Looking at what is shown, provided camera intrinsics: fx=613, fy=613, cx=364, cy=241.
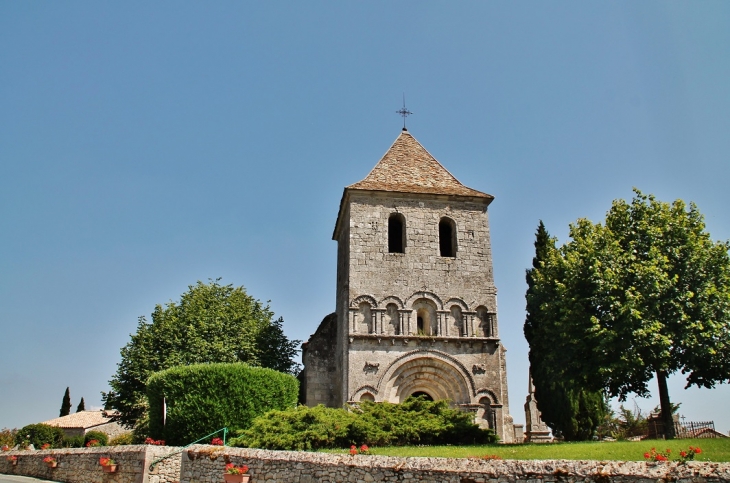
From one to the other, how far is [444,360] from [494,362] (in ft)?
6.45

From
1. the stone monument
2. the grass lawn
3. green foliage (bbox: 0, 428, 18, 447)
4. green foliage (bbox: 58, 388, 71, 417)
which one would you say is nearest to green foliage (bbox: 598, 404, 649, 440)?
the stone monument

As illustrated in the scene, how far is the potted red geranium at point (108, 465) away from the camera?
50.3 ft

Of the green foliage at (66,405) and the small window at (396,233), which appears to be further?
the green foliage at (66,405)

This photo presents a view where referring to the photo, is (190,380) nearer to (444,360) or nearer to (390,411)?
(390,411)

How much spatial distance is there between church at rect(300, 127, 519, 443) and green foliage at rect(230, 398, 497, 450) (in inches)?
155

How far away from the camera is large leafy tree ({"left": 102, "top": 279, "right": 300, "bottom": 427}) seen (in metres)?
30.1

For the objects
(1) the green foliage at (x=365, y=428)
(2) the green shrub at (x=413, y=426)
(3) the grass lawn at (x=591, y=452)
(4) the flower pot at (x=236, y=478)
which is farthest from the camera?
(2) the green shrub at (x=413, y=426)

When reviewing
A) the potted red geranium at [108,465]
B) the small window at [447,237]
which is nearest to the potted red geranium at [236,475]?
the potted red geranium at [108,465]

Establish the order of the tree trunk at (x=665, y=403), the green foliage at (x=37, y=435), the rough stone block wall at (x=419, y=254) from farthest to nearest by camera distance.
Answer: the green foliage at (x=37, y=435)
the rough stone block wall at (x=419, y=254)
the tree trunk at (x=665, y=403)

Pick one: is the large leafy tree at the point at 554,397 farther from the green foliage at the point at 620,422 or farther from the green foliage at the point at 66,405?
the green foliage at the point at 66,405

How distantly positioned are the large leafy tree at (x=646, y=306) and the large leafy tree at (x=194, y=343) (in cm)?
1595

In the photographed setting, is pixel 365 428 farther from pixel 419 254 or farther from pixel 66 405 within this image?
pixel 66 405

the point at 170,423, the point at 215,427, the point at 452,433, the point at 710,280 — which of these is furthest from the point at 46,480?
the point at 710,280

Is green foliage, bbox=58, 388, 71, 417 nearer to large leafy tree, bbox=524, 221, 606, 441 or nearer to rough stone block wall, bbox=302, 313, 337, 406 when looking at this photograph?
rough stone block wall, bbox=302, 313, 337, 406
